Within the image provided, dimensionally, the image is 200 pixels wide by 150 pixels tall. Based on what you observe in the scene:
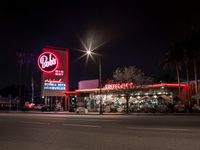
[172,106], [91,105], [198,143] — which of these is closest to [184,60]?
[172,106]

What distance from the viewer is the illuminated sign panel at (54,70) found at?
67.2 metres

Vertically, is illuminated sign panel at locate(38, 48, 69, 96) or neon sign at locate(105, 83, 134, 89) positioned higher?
illuminated sign panel at locate(38, 48, 69, 96)

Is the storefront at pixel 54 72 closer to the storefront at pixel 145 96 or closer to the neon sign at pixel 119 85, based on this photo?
the storefront at pixel 145 96

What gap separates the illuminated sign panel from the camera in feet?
220

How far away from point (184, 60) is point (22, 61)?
48.2 m

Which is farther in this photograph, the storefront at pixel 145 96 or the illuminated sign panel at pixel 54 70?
the illuminated sign panel at pixel 54 70

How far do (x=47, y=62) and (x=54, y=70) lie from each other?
2.09 metres

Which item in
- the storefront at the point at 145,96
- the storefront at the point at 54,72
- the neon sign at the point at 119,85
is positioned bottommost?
the storefront at the point at 145,96

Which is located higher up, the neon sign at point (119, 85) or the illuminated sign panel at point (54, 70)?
the illuminated sign panel at point (54, 70)

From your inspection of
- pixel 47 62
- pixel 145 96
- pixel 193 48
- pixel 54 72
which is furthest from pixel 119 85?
pixel 47 62

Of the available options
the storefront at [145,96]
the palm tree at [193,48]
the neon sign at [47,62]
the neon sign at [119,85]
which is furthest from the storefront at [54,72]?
the palm tree at [193,48]

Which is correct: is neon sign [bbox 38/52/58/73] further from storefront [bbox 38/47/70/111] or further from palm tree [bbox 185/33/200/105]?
palm tree [bbox 185/33/200/105]

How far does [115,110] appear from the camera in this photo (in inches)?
2103

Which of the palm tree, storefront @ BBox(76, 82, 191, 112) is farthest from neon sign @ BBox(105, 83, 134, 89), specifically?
the palm tree
